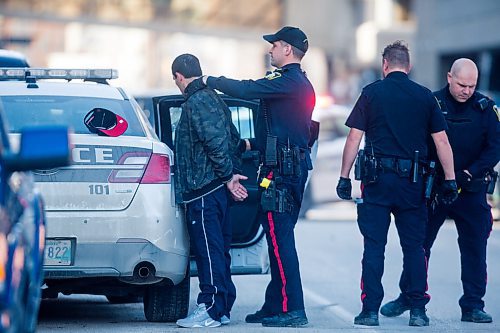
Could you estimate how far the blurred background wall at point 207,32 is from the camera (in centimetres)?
6550

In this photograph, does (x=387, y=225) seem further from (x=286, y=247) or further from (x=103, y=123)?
(x=103, y=123)

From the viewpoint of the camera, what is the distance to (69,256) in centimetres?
747

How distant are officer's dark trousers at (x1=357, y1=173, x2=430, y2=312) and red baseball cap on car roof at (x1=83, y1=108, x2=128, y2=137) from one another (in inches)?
66.7

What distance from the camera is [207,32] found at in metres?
65.7

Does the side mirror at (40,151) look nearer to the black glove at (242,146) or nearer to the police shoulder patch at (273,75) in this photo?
the police shoulder patch at (273,75)

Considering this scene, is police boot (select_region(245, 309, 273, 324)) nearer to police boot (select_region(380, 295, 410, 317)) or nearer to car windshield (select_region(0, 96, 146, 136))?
police boot (select_region(380, 295, 410, 317))

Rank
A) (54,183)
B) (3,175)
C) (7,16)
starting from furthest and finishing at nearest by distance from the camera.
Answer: (7,16)
(54,183)
(3,175)

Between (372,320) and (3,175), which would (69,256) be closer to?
(372,320)

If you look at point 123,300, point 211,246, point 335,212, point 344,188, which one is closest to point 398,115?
point 344,188

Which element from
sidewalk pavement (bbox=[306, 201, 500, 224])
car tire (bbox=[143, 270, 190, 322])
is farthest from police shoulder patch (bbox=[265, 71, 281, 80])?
sidewalk pavement (bbox=[306, 201, 500, 224])

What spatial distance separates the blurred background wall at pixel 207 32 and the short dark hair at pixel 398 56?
5203 centimetres

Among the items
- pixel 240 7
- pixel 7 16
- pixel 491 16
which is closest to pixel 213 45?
pixel 240 7

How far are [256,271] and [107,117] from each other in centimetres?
147

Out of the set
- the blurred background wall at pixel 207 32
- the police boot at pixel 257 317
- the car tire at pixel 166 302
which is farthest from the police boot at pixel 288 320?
the blurred background wall at pixel 207 32
